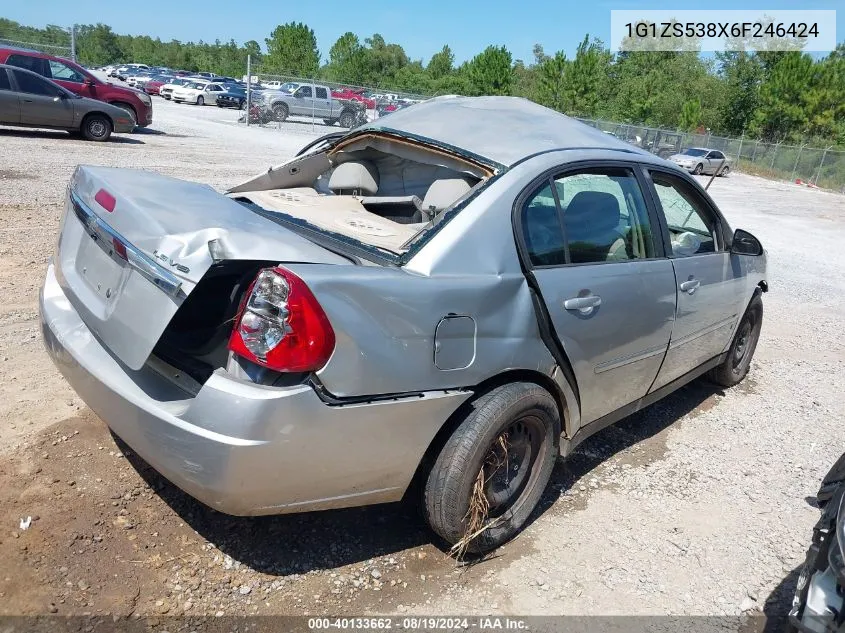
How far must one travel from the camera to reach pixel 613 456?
12.9ft

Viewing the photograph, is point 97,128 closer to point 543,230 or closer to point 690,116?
point 543,230

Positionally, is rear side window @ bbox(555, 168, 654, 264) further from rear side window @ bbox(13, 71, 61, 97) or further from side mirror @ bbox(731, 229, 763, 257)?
rear side window @ bbox(13, 71, 61, 97)

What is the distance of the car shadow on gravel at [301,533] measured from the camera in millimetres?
Answer: 2713

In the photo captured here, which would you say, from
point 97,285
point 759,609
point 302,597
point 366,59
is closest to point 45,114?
point 97,285

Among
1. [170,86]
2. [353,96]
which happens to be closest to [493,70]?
[353,96]

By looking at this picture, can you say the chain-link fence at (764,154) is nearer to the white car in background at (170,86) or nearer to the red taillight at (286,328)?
the white car in background at (170,86)

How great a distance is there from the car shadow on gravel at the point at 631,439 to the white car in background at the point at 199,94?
35.6 m

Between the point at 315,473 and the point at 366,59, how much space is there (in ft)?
189

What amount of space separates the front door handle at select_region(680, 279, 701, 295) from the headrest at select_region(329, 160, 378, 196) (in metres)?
1.83

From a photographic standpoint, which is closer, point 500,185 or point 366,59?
point 500,185

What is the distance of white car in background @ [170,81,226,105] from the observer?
1407 inches

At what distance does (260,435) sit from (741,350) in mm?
4200

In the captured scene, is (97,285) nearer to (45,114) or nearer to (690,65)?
(45,114)

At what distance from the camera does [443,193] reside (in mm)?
3182
